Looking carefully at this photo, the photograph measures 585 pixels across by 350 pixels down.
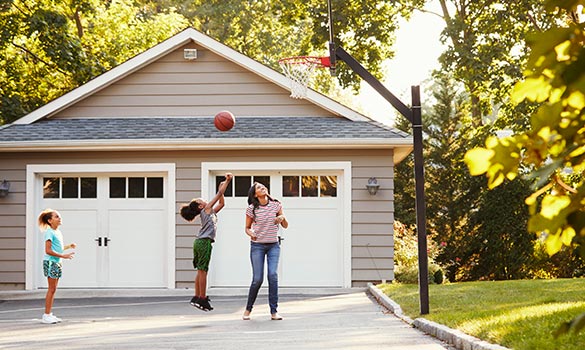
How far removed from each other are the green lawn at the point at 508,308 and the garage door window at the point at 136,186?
4891 mm

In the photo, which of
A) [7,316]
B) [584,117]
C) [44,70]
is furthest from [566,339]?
[44,70]

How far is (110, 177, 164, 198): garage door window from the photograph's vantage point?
62.7 ft

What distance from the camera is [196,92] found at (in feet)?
65.1

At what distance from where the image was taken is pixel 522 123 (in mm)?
26391

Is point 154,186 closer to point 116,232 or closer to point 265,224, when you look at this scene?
point 116,232

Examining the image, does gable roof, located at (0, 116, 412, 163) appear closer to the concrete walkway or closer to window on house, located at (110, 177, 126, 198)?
window on house, located at (110, 177, 126, 198)

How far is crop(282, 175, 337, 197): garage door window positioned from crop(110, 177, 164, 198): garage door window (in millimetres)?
2498

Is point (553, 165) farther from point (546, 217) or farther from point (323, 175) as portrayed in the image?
Result: point (323, 175)

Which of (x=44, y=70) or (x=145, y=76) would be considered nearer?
(x=145, y=76)

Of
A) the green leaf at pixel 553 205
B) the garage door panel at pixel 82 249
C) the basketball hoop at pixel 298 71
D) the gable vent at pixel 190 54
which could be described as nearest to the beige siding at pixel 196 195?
the garage door panel at pixel 82 249

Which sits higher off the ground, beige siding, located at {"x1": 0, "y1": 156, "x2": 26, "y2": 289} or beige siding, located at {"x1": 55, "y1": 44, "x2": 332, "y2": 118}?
beige siding, located at {"x1": 55, "y1": 44, "x2": 332, "y2": 118}

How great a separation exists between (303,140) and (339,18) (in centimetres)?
1135

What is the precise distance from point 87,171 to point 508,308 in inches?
400

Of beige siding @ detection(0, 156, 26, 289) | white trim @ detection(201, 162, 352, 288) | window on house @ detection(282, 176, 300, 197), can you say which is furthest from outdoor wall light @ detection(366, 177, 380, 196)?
beige siding @ detection(0, 156, 26, 289)
